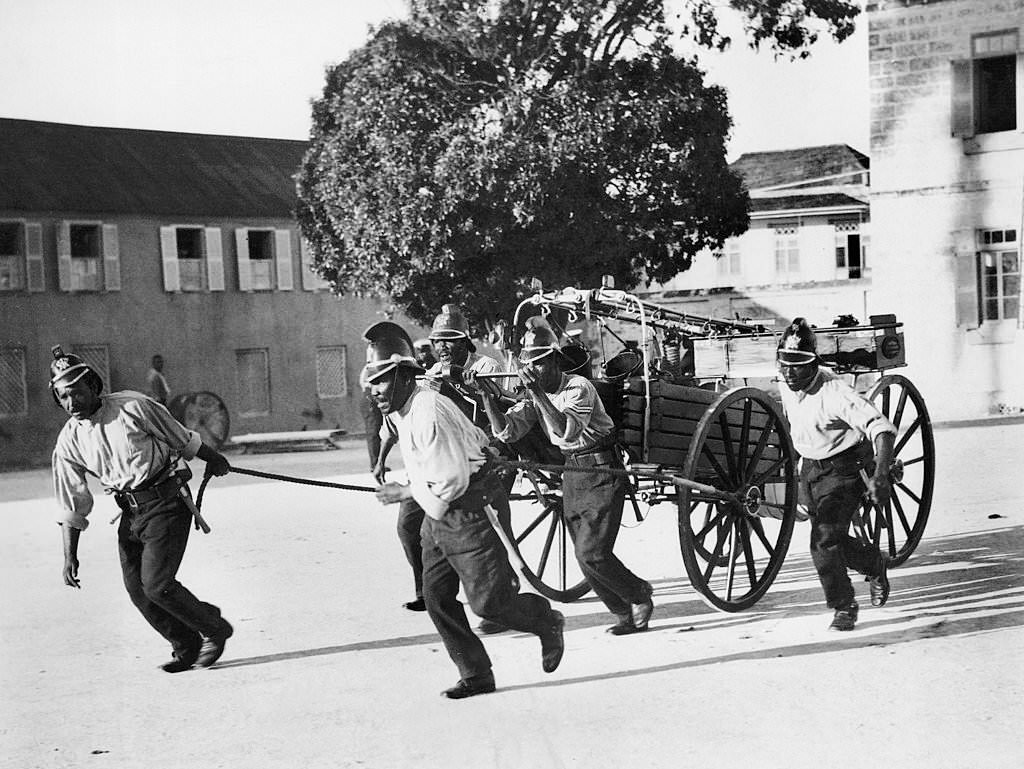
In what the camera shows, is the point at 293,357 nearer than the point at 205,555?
No

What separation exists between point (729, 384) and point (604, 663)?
9.77ft

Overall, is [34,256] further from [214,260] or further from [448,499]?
[448,499]

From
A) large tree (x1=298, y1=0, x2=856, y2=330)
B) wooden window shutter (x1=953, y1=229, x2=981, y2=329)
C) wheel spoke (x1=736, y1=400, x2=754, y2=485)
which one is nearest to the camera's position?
wheel spoke (x1=736, y1=400, x2=754, y2=485)

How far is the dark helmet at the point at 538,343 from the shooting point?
623 centimetres

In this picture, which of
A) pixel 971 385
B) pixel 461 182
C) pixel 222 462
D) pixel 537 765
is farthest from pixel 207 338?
pixel 537 765

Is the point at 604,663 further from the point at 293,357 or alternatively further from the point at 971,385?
the point at 293,357

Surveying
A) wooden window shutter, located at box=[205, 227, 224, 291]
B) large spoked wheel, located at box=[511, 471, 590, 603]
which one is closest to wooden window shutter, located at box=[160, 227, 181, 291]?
wooden window shutter, located at box=[205, 227, 224, 291]

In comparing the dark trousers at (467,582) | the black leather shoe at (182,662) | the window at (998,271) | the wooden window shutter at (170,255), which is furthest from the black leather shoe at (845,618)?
the wooden window shutter at (170,255)

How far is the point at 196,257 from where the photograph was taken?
26.7 metres

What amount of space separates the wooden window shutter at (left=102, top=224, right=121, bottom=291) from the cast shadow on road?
19.9 m

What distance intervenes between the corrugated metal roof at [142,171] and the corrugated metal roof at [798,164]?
28.9ft

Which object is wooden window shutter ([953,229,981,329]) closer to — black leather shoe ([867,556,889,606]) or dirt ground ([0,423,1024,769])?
dirt ground ([0,423,1024,769])

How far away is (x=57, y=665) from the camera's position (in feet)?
20.0

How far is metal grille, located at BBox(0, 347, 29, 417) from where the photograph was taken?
22828 mm
